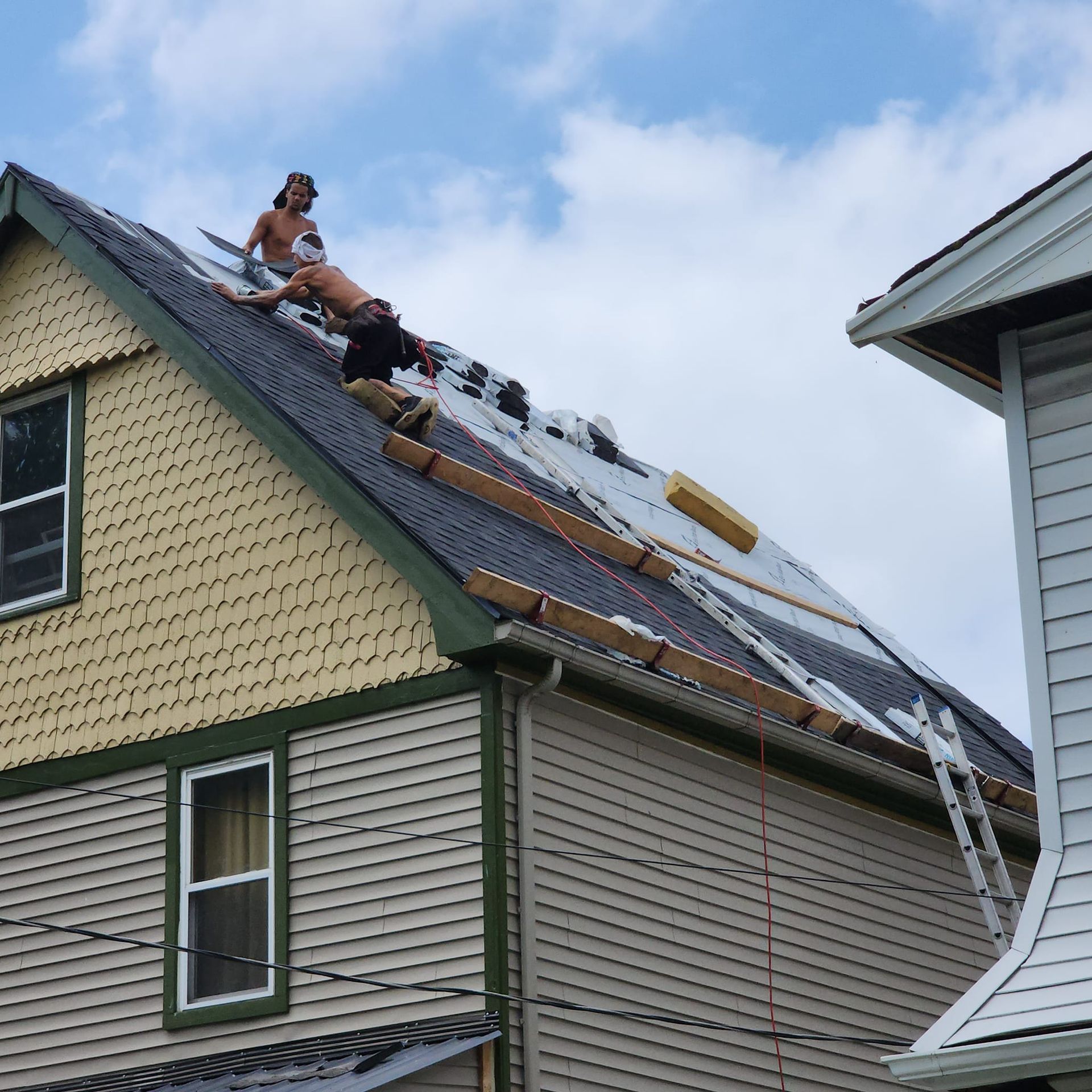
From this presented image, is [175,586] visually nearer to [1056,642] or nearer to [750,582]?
[750,582]

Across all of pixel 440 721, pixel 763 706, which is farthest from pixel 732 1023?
pixel 440 721

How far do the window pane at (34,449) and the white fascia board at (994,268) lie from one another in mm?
6974

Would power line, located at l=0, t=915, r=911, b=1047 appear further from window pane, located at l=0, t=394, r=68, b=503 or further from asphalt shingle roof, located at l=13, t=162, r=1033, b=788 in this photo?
window pane, located at l=0, t=394, r=68, b=503

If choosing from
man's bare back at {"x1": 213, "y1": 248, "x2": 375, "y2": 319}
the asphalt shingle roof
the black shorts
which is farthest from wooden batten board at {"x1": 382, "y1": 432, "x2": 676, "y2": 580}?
man's bare back at {"x1": 213, "y1": 248, "x2": 375, "y2": 319}

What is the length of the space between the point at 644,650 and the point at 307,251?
5336 millimetres

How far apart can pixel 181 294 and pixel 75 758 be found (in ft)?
11.7

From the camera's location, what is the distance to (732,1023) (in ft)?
35.6

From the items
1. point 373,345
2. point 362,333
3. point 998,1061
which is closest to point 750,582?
point 373,345

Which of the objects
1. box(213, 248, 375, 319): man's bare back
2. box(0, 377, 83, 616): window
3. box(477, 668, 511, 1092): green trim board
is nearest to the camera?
box(477, 668, 511, 1092): green trim board

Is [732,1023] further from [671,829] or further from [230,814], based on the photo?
[230,814]

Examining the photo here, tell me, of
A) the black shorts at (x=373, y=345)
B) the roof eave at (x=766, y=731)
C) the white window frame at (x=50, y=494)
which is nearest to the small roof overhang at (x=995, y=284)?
the roof eave at (x=766, y=731)

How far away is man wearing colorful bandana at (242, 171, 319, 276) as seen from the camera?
15.8 metres

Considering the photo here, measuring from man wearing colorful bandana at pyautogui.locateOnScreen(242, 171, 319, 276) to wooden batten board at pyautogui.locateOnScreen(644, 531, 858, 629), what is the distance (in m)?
4.50

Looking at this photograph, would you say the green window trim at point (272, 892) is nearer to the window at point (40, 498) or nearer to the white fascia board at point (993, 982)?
the window at point (40, 498)
